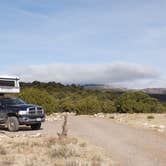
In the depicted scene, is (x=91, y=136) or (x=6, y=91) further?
(x=6, y=91)

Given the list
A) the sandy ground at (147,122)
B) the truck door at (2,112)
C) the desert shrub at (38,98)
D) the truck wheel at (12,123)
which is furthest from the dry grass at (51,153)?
the desert shrub at (38,98)

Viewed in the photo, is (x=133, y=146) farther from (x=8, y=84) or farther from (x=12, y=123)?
(x=8, y=84)

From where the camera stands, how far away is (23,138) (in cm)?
2181

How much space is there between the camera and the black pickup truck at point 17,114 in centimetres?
2605

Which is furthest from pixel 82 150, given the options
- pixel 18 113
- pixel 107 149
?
pixel 18 113

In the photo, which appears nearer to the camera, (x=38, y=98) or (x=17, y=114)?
(x=17, y=114)

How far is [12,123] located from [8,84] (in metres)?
2.39

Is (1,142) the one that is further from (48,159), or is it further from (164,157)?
(164,157)

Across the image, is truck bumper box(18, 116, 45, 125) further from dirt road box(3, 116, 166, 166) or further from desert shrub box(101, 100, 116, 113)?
desert shrub box(101, 100, 116, 113)

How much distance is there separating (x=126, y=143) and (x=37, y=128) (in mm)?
8902

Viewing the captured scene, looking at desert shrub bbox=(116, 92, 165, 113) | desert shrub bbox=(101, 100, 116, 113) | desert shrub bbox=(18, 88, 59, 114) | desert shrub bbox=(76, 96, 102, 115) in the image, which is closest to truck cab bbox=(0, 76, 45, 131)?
desert shrub bbox=(18, 88, 59, 114)

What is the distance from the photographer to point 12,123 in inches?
1030

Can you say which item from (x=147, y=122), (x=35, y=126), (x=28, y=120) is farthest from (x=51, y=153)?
(x=147, y=122)

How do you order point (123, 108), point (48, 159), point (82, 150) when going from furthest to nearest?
point (123, 108) < point (82, 150) < point (48, 159)
